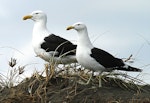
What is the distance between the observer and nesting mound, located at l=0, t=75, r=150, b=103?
7.00 metres

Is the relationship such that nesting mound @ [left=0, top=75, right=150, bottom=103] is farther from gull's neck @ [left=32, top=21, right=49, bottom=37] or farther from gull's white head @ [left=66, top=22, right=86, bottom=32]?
gull's neck @ [left=32, top=21, right=49, bottom=37]

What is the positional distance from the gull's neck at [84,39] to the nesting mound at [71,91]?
58cm

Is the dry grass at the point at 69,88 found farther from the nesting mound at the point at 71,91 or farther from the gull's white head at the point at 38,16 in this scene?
the gull's white head at the point at 38,16

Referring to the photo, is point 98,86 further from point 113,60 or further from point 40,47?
point 40,47

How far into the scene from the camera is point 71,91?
7199mm

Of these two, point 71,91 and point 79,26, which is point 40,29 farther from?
point 71,91

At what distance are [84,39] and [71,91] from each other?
2.90ft

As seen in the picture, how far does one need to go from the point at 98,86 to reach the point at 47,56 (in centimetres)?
180

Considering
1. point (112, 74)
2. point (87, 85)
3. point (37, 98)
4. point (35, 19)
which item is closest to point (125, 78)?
point (112, 74)

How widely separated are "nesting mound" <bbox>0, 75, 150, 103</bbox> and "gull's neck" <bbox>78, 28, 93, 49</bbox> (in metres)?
0.58

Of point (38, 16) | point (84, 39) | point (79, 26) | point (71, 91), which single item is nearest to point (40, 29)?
point (38, 16)

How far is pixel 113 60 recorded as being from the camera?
24.9 ft

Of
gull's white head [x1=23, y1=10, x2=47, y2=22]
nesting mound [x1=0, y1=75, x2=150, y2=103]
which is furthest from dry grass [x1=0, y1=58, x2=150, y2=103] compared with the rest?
gull's white head [x1=23, y1=10, x2=47, y2=22]

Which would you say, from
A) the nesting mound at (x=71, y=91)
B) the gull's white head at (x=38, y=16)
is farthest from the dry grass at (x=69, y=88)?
the gull's white head at (x=38, y=16)
